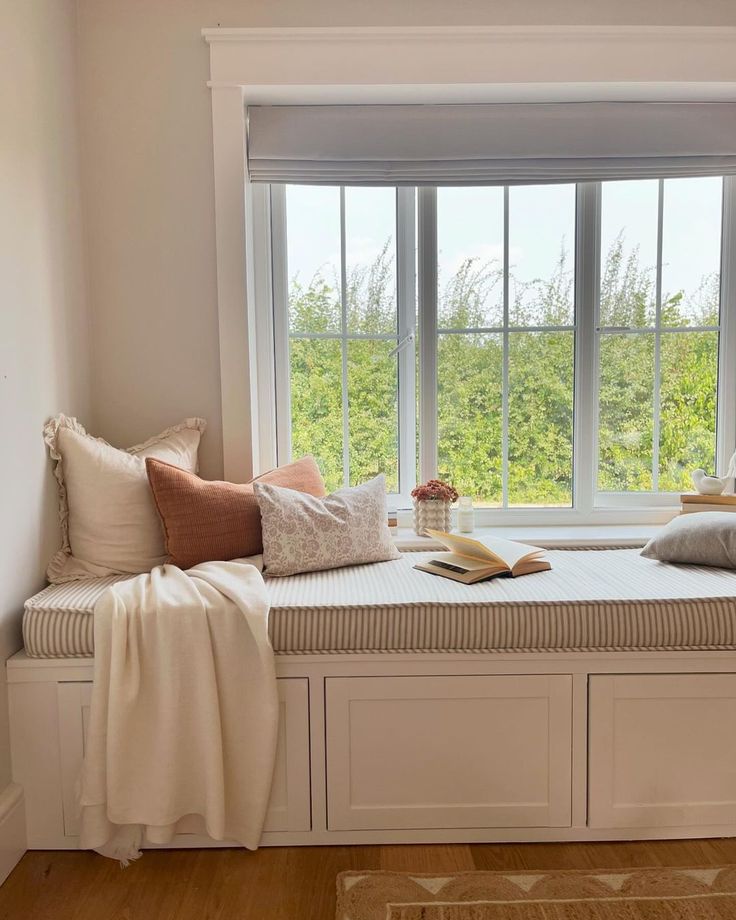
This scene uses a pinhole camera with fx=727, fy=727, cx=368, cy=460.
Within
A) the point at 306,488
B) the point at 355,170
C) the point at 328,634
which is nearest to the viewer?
the point at 328,634

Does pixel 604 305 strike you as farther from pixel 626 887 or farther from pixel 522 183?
pixel 626 887

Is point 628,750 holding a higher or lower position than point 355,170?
lower

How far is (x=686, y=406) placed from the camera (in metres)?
2.76

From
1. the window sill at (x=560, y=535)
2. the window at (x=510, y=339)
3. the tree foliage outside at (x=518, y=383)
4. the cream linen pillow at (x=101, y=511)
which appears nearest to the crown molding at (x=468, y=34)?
the window at (x=510, y=339)

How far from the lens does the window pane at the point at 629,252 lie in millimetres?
2689

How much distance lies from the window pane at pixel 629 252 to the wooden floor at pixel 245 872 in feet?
5.80

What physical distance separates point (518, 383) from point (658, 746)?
1361 millimetres

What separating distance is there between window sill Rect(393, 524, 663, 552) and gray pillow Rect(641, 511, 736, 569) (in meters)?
0.26

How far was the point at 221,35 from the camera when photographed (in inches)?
92.3

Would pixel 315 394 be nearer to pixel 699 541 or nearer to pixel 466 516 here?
pixel 466 516

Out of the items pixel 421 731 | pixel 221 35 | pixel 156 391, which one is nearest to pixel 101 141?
pixel 221 35

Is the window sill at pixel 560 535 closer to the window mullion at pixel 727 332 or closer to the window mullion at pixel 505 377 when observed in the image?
the window mullion at pixel 505 377

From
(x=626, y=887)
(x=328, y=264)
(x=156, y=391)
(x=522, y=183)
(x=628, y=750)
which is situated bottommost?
(x=626, y=887)

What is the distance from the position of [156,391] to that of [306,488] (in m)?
0.63
